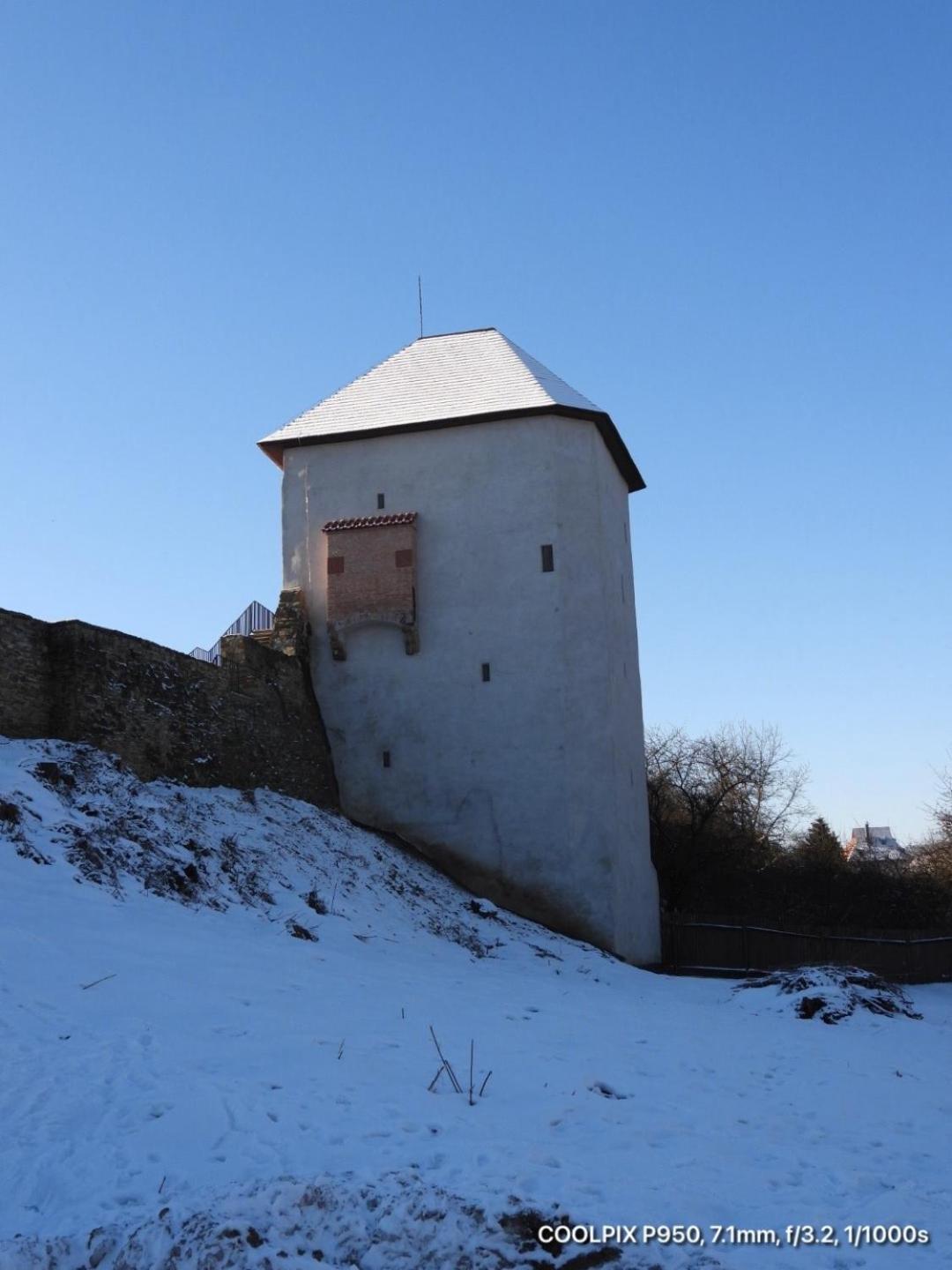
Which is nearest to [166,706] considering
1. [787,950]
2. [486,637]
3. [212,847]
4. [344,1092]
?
[212,847]

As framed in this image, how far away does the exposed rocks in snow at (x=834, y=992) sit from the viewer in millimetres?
14148

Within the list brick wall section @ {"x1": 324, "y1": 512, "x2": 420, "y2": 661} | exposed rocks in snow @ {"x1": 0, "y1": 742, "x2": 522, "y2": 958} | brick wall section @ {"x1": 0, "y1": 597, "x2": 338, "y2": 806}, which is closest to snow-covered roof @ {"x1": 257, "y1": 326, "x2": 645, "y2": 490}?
brick wall section @ {"x1": 324, "y1": 512, "x2": 420, "y2": 661}

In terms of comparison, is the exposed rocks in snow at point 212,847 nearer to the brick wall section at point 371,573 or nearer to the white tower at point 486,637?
the white tower at point 486,637

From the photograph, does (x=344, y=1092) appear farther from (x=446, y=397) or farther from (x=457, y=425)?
(x=446, y=397)

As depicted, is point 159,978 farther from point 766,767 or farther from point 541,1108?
point 766,767

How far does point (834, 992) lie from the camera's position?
14.6 metres

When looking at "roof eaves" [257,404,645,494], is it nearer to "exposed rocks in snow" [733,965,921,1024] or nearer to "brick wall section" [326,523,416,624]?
"brick wall section" [326,523,416,624]

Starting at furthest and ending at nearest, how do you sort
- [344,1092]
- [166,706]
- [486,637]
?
[486,637], [166,706], [344,1092]

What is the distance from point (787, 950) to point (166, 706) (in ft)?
43.3

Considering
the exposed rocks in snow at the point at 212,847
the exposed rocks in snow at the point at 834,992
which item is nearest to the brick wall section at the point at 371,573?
the exposed rocks in snow at the point at 212,847

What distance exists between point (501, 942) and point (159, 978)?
30.6 ft

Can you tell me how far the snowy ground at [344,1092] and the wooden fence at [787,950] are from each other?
8.97 meters

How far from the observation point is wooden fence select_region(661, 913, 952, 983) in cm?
2383

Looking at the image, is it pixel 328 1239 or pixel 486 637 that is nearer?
pixel 328 1239
